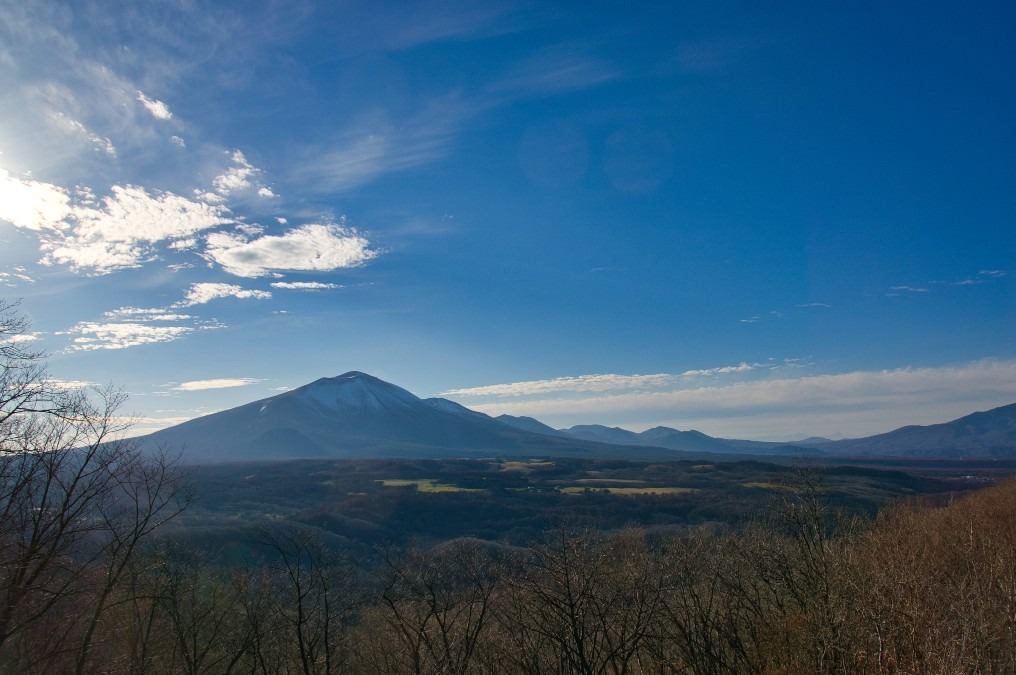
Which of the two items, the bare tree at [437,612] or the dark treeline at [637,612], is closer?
the dark treeline at [637,612]

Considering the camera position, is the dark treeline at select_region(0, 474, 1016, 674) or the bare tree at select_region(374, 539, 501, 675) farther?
the bare tree at select_region(374, 539, 501, 675)

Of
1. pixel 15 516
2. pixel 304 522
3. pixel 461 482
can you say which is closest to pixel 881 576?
pixel 15 516

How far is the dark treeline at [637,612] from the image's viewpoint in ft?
36.9

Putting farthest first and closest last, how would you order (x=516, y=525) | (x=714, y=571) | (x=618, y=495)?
(x=618, y=495) → (x=516, y=525) → (x=714, y=571)

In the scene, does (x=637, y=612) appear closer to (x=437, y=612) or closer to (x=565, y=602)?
(x=565, y=602)

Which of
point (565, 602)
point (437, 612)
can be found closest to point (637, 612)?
point (565, 602)

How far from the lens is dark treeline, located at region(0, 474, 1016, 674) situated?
1123 cm

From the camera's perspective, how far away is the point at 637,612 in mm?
15961

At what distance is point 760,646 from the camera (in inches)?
616

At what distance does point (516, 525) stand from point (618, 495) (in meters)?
22.7

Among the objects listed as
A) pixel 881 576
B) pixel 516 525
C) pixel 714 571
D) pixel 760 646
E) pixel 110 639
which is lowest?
pixel 516 525

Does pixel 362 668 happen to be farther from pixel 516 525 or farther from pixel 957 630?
pixel 516 525

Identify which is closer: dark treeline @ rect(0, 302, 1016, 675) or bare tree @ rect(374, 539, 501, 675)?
dark treeline @ rect(0, 302, 1016, 675)

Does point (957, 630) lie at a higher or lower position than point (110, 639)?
higher
